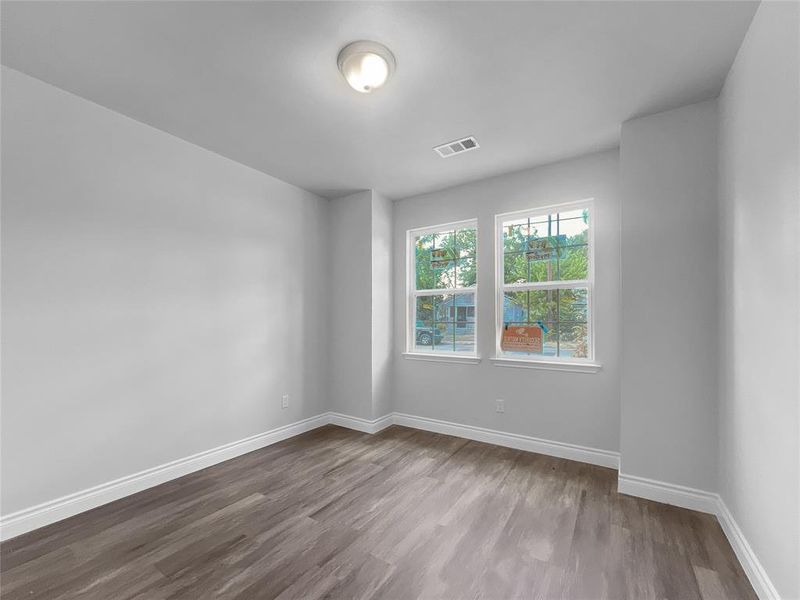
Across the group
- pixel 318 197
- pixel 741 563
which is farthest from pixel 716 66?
pixel 318 197

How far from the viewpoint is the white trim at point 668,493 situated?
2.33 m

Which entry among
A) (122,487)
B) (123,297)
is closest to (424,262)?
(123,297)

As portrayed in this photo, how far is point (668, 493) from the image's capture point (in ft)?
7.97

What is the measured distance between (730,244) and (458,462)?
8.17 feet

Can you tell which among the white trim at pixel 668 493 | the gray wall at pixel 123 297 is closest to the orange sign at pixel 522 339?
the white trim at pixel 668 493

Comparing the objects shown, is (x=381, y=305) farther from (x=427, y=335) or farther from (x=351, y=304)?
(x=427, y=335)

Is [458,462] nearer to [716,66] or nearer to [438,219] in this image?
[438,219]

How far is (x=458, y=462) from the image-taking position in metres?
3.15

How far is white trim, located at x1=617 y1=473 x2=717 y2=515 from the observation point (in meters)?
2.33

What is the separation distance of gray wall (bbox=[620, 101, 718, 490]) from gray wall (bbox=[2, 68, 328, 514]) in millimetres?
3137

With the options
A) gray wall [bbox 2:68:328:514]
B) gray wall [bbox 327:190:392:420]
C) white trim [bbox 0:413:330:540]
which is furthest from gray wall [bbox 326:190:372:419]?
white trim [bbox 0:413:330:540]

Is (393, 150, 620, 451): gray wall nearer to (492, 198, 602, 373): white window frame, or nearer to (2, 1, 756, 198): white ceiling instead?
(492, 198, 602, 373): white window frame

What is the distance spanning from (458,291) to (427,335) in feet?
2.15

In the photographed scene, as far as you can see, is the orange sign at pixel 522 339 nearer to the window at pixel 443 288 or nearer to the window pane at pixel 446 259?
the window at pixel 443 288
